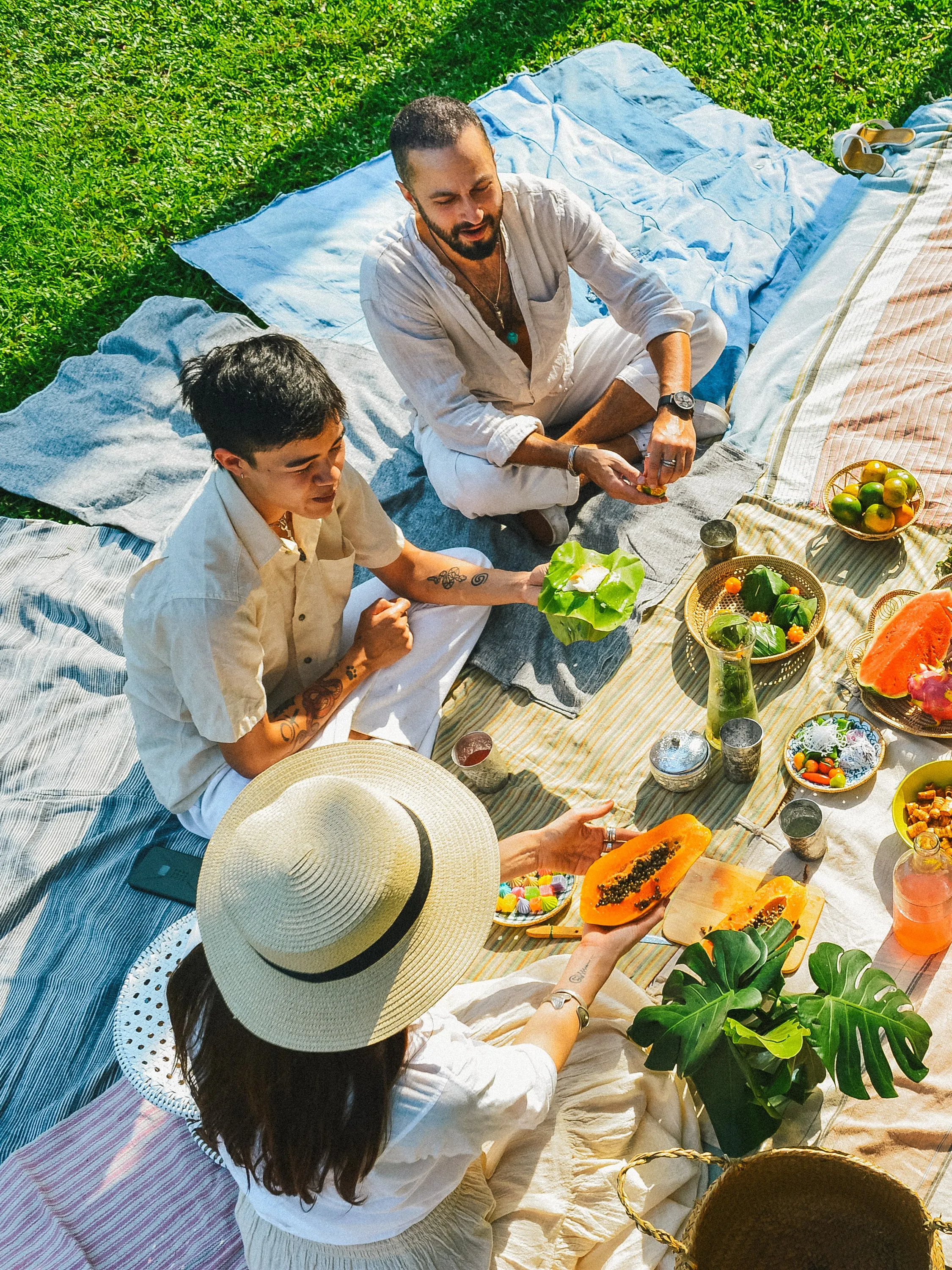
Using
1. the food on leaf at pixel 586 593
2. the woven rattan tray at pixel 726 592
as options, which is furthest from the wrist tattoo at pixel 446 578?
the woven rattan tray at pixel 726 592

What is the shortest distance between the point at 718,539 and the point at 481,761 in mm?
1342

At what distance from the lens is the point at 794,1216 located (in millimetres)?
2545

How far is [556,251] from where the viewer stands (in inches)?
183

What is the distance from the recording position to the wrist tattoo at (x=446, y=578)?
4.31 metres

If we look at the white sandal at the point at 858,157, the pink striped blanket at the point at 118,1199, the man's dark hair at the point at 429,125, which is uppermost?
the man's dark hair at the point at 429,125

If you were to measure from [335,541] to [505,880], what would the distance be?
1495 mm

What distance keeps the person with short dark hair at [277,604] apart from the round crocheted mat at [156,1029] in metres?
0.48

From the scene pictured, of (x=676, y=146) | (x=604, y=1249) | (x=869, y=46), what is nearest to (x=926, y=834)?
(x=604, y=1249)

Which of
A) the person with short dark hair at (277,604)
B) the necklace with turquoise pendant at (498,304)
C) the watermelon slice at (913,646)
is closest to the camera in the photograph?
the person with short dark hair at (277,604)

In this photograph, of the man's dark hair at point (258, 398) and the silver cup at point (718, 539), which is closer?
the man's dark hair at point (258, 398)

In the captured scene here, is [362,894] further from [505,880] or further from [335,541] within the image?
[335,541]

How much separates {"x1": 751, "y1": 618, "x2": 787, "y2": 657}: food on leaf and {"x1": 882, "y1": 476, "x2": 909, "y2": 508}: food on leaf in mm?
737

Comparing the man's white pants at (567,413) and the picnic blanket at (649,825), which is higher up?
the man's white pants at (567,413)

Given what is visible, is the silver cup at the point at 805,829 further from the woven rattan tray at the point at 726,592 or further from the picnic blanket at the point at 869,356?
the picnic blanket at the point at 869,356
